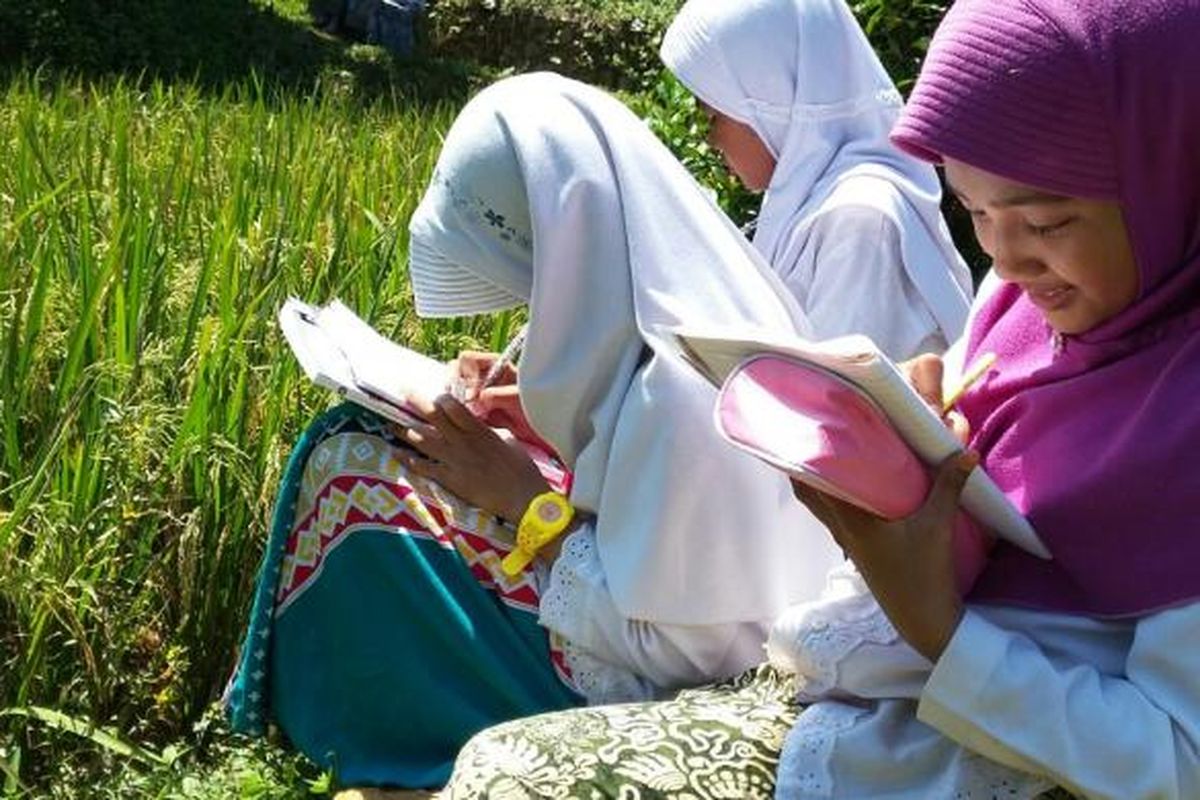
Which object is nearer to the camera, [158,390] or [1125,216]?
[1125,216]

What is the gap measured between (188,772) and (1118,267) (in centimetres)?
167

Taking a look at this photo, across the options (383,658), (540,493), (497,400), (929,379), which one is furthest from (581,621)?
(929,379)

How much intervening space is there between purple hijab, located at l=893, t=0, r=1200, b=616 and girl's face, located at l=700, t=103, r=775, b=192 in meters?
1.52

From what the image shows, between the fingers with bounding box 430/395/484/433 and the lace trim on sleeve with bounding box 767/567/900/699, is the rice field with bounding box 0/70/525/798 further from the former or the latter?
the lace trim on sleeve with bounding box 767/567/900/699

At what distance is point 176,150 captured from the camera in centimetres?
500

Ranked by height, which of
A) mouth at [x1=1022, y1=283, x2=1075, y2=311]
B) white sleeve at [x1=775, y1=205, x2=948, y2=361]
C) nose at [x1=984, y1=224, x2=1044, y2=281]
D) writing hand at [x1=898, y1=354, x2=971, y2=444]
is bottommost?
white sleeve at [x1=775, y1=205, x2=948, y2=361]

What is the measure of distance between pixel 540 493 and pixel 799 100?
3.49ft

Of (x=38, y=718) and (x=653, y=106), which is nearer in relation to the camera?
(x=38, y=718)

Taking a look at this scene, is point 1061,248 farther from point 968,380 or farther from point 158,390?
point 158,390

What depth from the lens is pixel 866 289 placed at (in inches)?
122

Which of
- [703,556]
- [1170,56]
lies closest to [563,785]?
[703,556]

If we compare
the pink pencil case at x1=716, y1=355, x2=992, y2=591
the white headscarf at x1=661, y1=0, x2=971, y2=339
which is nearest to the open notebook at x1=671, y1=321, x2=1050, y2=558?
the pink pencil case at x1=716, y1=355, x2=992, y2=591

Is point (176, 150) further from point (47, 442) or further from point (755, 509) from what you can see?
point (755, 509)

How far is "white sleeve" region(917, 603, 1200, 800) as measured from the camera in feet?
5.67
